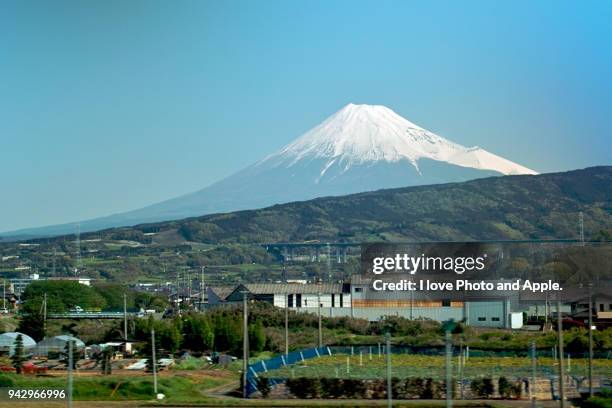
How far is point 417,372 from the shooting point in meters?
28.8

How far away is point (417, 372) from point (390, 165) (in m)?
168

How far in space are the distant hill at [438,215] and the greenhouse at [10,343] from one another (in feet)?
234

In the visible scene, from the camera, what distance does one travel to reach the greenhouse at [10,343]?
3662 cm

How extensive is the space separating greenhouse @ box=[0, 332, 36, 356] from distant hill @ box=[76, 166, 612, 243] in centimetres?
7135

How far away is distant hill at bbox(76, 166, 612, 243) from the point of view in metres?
114

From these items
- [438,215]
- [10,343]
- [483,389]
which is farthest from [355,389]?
[438,215]

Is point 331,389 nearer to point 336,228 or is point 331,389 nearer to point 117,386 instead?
point 117,386

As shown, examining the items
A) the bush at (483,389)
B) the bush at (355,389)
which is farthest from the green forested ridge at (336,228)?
the bush at (483,389)

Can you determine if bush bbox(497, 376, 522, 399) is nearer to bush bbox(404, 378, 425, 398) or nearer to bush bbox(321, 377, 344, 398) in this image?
bush bbox(404, 378, 425, 398)

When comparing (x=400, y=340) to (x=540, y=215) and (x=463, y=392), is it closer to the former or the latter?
(x=463, y=392)

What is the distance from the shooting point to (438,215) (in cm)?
12375

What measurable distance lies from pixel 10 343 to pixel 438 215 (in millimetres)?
88807

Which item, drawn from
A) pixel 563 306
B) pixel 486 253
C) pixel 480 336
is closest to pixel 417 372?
pixel 480 336

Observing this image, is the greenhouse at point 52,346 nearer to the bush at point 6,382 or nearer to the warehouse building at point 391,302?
the bush at point 6,382
